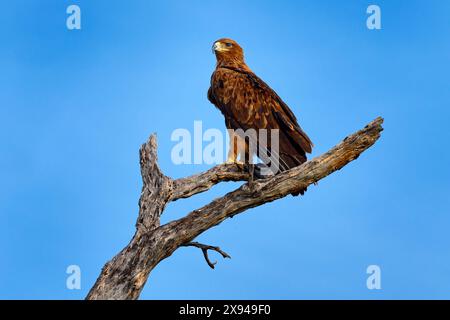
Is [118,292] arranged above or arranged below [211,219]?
below

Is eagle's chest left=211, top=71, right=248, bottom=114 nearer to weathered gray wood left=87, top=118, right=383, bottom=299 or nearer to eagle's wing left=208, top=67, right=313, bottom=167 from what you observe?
eagle's wing left=208, top=67, right=313, bottom=167

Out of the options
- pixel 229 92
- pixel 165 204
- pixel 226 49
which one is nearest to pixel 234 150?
pixel 229 92

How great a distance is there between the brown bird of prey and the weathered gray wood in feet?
2.92

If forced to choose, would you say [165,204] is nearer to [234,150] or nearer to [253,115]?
[234,150]

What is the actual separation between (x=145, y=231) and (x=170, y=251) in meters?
0.40

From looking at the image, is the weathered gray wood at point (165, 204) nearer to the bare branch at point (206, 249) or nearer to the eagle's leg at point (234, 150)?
the bare branch at point (206, 249)

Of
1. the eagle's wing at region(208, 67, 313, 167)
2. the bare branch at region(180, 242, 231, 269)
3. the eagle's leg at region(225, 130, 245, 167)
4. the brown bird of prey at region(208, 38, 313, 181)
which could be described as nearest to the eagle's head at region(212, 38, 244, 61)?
the brown bird of prey at region(208, 38, 313, 181)

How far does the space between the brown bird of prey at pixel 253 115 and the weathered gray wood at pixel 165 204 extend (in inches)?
35.1

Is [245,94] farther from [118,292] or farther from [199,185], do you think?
[118,292]

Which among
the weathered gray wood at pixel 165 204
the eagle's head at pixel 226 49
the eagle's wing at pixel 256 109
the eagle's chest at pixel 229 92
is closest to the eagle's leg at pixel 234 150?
the eagle's wing at pixel 256 109
